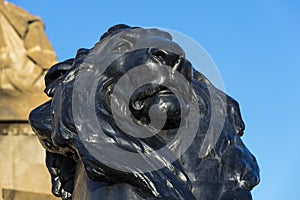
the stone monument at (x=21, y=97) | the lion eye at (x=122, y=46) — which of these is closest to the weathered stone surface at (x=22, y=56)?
the stone monument at (x=21, y=97)

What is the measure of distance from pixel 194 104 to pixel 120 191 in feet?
0.60

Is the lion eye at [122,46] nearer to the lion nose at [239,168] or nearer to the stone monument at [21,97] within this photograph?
the lion nose at [239,168]

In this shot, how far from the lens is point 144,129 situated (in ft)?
3.89

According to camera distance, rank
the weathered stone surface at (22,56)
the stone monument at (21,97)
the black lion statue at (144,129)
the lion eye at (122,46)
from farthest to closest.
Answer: the weathered stone surface at (22,56) → the stone monument at (21,97) → the lion eye at (122,46) → the black lion statue at (144,129)

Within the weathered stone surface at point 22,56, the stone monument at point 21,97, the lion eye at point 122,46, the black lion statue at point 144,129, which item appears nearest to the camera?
the black lion statue at point 144,129

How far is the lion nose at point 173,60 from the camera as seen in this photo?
3.95 ft

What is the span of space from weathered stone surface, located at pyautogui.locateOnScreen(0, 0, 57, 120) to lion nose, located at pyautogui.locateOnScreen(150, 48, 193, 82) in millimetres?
4347

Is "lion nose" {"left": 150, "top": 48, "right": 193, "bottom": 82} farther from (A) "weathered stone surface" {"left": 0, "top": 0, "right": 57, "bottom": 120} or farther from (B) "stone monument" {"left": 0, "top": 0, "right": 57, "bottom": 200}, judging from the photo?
(A) "weathered stone surface" {"left": 0, "top": 0, "right": 57, "bottom": 120}

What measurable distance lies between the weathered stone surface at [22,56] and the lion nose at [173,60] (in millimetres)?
4347

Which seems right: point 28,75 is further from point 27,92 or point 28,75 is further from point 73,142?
point 73,142

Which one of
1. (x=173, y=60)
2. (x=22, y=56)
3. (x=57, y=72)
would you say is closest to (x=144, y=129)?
(x=173, y=60)

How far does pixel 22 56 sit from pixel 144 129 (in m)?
4.83

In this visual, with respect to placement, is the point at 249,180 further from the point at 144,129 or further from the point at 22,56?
the point at 22,56

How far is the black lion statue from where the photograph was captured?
44.7 inches
